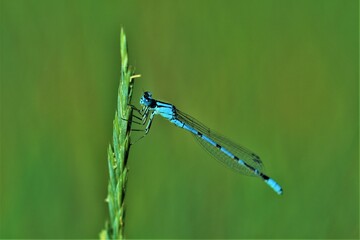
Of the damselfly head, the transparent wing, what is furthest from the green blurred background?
the damselfly head

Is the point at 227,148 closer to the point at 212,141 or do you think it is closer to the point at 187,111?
the point at 212,141

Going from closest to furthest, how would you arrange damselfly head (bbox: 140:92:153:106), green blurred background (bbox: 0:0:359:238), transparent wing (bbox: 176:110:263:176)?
green blurred background (bbox: 0:0:359:238), damselfly head (bbox: 140:92:153:106), transparent wing (bbox: 176:110:263:176)

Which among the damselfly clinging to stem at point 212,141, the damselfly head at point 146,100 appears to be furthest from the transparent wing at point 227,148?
the damselfly head at point 146,100

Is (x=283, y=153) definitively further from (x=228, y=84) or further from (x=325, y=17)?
(x=325, y=17)

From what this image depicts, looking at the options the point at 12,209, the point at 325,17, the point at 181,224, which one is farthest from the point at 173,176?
the point at 325,17

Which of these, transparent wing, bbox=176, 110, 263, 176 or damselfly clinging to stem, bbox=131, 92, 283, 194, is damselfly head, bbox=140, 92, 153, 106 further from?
transparent wing, bbox=176, 110, 263, 176

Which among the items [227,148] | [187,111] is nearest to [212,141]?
[227,148]

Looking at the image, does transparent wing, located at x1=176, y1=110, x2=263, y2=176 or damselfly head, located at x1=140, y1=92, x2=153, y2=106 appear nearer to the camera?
damselfly head, located at x1=140, y1=92, x2=153, y2=106
